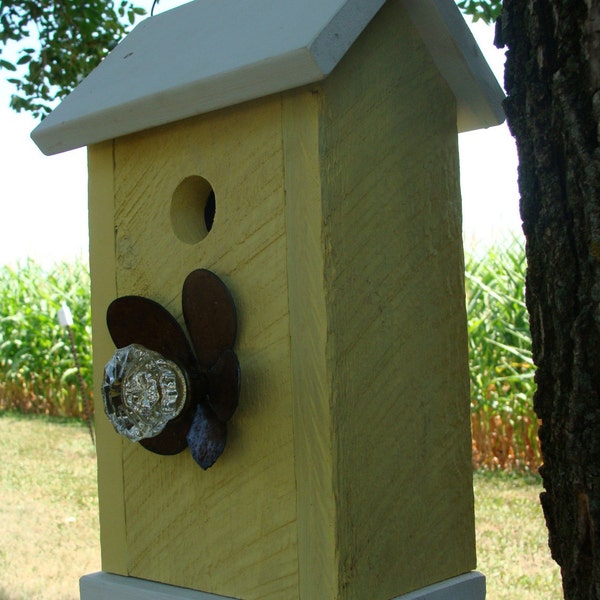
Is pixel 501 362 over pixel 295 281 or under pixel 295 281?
over

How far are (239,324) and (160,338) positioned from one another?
16cm

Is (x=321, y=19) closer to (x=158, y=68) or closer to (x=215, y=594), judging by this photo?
(x=158, y=68)

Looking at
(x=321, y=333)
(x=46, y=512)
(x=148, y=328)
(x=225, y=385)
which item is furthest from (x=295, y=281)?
(x=46, y=512)

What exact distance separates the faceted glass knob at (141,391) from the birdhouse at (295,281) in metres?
0.05

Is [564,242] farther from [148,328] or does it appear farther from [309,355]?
[148,328]

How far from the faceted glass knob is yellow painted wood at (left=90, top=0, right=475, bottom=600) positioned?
117 millimetres

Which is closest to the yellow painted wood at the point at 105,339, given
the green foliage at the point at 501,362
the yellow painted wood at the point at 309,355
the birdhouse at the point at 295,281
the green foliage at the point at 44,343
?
the birdhouse at the point at 295,281

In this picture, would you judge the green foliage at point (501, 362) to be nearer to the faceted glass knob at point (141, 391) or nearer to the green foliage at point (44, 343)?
the green foliage at point (44, 343)

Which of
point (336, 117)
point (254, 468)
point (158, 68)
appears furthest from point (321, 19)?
point (254, 468)

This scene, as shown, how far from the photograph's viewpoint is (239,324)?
1495 mm

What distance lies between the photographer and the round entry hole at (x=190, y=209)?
5.34ft

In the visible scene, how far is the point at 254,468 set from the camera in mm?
1474

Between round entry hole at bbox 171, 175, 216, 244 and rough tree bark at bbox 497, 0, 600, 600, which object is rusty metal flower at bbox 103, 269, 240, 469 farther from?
rough tree bark at bbox 497, 0, 600, 600

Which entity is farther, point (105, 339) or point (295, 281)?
point (105, 339)
